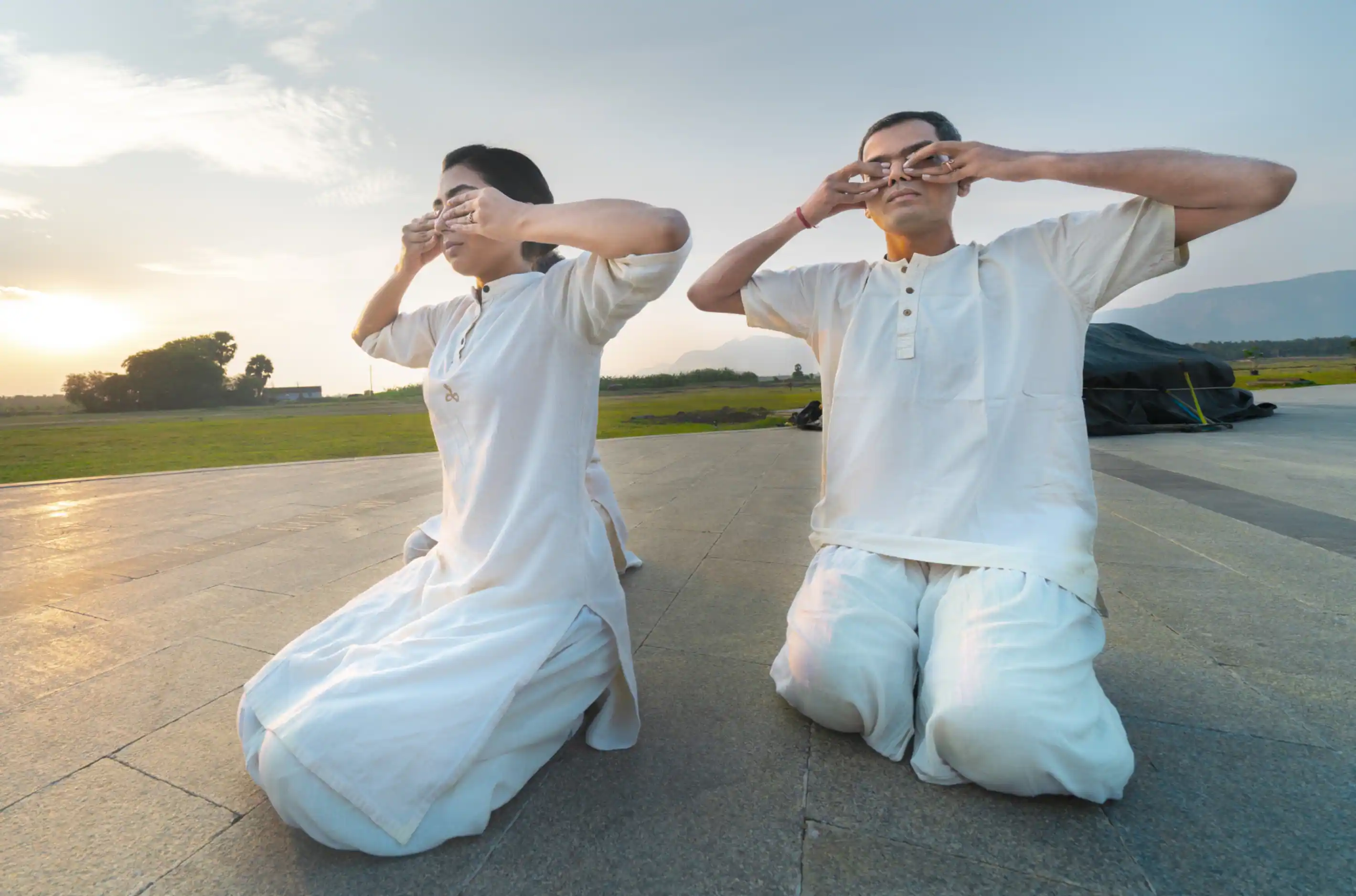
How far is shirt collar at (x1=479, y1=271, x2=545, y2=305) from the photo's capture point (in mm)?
2061

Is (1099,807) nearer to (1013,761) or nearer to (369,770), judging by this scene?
(1013,761)

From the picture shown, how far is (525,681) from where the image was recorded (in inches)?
66.8

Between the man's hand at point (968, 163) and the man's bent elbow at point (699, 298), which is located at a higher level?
the man's hand at point (968, 163)

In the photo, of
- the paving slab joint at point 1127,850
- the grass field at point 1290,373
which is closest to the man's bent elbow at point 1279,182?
the paving slab joint at point 1127,850

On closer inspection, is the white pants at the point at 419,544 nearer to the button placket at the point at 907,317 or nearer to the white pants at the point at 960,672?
the white pants at the point at 960,672

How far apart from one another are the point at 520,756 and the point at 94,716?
5.86ft

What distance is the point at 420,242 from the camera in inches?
92.3

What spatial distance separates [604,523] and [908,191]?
1979 mm

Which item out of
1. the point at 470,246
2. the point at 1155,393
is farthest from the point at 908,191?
the point at 1155,393

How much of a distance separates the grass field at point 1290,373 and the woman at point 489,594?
21.7m

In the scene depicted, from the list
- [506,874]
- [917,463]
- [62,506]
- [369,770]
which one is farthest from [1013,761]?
[62,506]

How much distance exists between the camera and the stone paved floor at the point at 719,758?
145 cm

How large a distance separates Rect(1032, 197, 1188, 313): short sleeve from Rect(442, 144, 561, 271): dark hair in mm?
1714

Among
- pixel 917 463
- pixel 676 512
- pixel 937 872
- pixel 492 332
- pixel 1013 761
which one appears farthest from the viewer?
pixel 676 512
